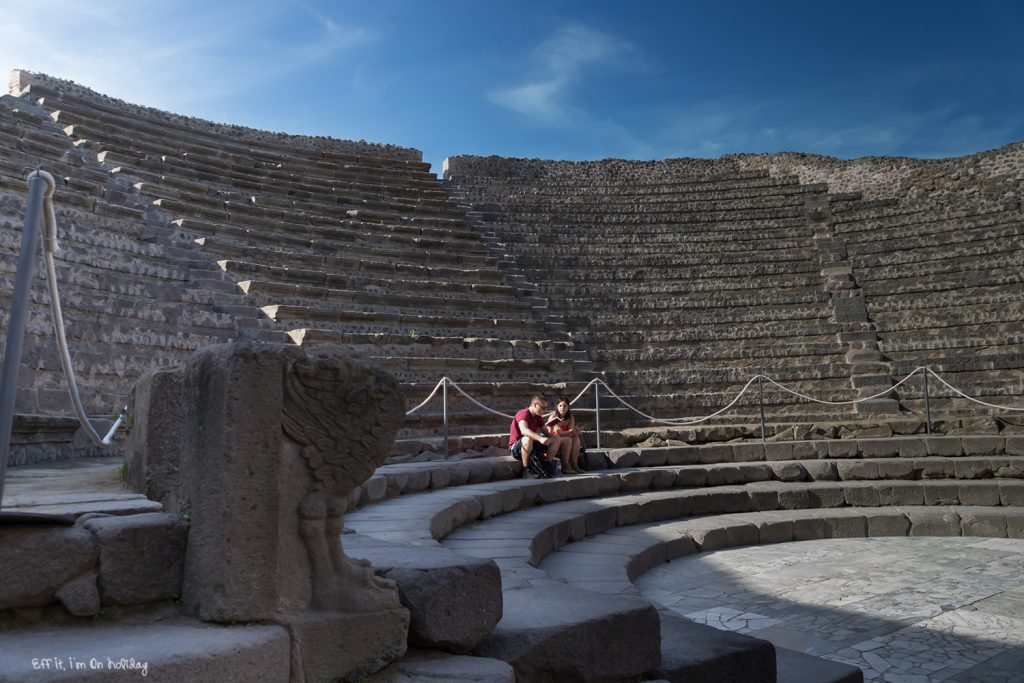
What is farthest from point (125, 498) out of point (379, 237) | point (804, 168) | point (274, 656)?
point (804, 168)

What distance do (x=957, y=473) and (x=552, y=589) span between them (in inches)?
290

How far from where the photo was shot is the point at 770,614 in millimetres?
4691

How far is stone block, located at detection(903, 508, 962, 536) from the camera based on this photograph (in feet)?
25.1

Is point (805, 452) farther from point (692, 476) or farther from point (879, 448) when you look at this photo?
point (692, 476)

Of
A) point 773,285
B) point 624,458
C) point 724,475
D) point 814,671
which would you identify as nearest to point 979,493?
point 724,475

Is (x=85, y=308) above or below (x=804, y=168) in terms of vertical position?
below

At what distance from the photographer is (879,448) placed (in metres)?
9.50

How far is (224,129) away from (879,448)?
16486 millimetres

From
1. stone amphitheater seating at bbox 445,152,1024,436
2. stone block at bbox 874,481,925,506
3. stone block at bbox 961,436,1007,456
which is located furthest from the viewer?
stone amphitheater seating at bbox 445,152,1024,436

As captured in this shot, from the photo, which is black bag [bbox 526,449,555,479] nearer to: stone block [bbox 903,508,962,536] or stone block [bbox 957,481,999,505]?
stone block [bbox 903,508,962,536]

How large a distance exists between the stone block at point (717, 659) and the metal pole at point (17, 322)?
228 centimetres

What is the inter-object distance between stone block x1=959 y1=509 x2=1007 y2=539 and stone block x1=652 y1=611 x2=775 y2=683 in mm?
5772

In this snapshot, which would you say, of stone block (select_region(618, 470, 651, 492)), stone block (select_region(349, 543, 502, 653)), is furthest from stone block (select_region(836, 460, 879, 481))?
stone block (select_region(349, 543, 502, 653))

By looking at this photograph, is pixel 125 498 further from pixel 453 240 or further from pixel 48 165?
pixel 453 240
